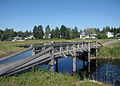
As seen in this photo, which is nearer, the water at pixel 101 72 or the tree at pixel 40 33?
the water at pixel 101 72

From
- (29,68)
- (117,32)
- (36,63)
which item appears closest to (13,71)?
(29,68)

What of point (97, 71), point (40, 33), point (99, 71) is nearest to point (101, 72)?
point (99, 71)

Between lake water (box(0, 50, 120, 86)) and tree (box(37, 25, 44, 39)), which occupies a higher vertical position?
tree (box(37, 25, 44, 39))

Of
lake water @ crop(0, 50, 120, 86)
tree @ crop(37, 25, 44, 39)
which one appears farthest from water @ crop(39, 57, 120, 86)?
tree @ crop(37, 25, 44, 39)

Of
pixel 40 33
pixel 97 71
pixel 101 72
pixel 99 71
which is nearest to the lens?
pixel 101 72

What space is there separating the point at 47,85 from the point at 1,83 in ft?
8.18

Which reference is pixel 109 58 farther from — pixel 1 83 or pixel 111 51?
pixel 1 83

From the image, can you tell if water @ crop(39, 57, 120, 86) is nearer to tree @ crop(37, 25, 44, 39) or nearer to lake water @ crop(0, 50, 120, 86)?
lake water @ crop(0, 50, 120, 86)

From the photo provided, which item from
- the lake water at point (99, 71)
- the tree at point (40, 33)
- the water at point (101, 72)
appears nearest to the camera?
the water at point (101, 72)

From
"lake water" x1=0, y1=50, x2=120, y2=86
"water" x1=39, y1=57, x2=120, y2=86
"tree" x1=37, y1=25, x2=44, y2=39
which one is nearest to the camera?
"water" x1=39, y1=57, x2=120, y2=86

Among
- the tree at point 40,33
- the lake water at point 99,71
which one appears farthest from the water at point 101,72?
the tree at point 40,33

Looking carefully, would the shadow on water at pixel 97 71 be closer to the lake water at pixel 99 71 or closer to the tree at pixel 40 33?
the lake water at pixel 99 71

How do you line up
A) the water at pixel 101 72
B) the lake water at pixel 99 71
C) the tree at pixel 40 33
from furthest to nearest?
the tree at pixel 40 33 < the lake water at pixel 99 71 < the water at pixel 101 72

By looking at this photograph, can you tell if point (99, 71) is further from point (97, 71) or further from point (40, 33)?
point (40, 33)
